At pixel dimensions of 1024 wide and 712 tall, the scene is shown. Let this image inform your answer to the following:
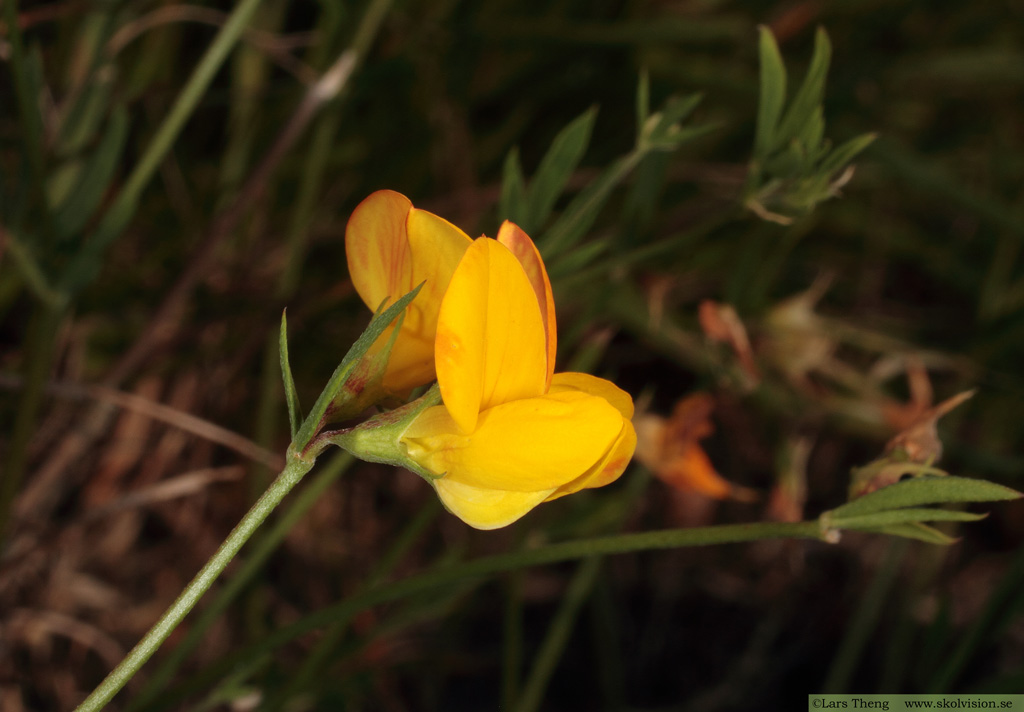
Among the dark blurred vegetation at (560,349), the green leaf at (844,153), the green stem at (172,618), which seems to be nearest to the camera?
the green stem at (172,618)

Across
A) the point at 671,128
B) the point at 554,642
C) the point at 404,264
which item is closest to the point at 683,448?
the point at 554,642

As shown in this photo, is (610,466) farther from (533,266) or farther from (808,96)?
(808,96)

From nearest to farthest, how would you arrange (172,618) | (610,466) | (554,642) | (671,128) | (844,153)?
(172,618) → (610,466) → (844,153) → (671,128) → (554,642)

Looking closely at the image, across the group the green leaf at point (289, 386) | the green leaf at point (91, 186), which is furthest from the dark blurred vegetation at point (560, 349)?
the green leaf at point (289, 386)

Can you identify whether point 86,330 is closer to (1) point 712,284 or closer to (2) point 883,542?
(1) point 712,284

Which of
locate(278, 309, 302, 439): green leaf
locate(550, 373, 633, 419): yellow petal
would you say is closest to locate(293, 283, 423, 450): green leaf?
locate(278, 309, 302, 439): green leaf

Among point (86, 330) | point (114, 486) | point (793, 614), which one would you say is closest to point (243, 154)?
point (86, 330)

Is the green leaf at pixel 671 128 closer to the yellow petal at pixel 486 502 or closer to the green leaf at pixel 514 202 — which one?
the green leaf at pixel 514 202

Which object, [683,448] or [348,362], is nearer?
[348,362]
